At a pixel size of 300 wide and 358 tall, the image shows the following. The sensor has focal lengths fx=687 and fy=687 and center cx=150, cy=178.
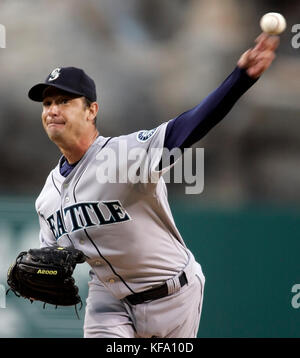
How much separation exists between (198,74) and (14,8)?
5.30 ft

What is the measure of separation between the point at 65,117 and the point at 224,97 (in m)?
0.90

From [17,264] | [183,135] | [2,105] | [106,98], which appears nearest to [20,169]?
[2,105]

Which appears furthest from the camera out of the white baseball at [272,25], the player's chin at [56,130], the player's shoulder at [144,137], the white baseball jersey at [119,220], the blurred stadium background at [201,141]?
the blurred stadium background at [201,141]

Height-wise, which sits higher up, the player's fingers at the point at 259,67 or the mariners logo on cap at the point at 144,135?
the player's fingers at the point at 259,67

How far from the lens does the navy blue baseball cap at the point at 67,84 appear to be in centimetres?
297

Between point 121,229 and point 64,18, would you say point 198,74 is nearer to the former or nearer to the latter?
point 64,18

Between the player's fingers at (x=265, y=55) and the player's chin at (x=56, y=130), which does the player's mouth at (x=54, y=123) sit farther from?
the player's fingers at (x=265, y=55)

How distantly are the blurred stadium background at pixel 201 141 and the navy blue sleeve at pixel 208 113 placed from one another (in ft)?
7.00

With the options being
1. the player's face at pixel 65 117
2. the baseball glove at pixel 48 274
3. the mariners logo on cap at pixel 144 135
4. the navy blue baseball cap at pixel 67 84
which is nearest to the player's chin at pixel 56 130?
the player's face at pixel 65 117

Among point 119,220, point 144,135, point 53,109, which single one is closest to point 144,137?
point 144,135

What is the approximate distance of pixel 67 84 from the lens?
2.98 metres

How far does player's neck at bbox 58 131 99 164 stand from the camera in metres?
3.03

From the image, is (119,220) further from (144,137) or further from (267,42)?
(267,42)

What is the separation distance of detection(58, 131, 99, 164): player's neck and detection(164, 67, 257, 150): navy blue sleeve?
0.59 metres
